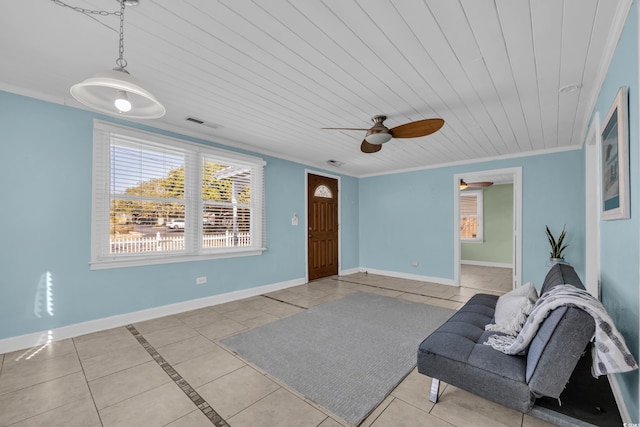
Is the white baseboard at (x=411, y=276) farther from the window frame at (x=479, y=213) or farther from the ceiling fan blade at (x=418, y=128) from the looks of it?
the ceiling fan blade at (x=418, y=128)

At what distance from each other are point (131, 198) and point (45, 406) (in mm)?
2143

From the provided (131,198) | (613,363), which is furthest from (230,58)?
(613,363)

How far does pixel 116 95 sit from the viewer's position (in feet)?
5.71

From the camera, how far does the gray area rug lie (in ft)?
6.57

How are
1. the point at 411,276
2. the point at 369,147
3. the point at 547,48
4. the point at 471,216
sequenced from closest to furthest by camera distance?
the point at 547,48, the point at 369,147, the point at 411,276, the point at 471,216

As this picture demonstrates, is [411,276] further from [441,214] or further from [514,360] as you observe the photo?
[514,360]

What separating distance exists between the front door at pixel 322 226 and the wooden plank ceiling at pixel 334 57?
8.10 ft

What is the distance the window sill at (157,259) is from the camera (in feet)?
10.2

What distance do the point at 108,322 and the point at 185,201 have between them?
1.67 meters

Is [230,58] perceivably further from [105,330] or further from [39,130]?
[105,330]

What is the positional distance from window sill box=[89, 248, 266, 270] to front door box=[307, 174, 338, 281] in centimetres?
153

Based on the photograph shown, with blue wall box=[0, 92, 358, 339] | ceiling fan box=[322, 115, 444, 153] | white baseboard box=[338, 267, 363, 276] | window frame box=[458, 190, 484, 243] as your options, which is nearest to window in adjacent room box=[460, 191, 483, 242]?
window frame box=[458, 190, 484, 243]

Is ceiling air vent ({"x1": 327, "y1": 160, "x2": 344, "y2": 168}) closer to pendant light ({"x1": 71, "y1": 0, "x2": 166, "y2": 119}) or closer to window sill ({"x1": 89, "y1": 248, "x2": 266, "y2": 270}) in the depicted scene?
window sill ({"x1": 89, "y1": 248, "x2": 266, "y2": 270})

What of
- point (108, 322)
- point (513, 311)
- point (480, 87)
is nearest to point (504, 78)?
point (480, 87)
